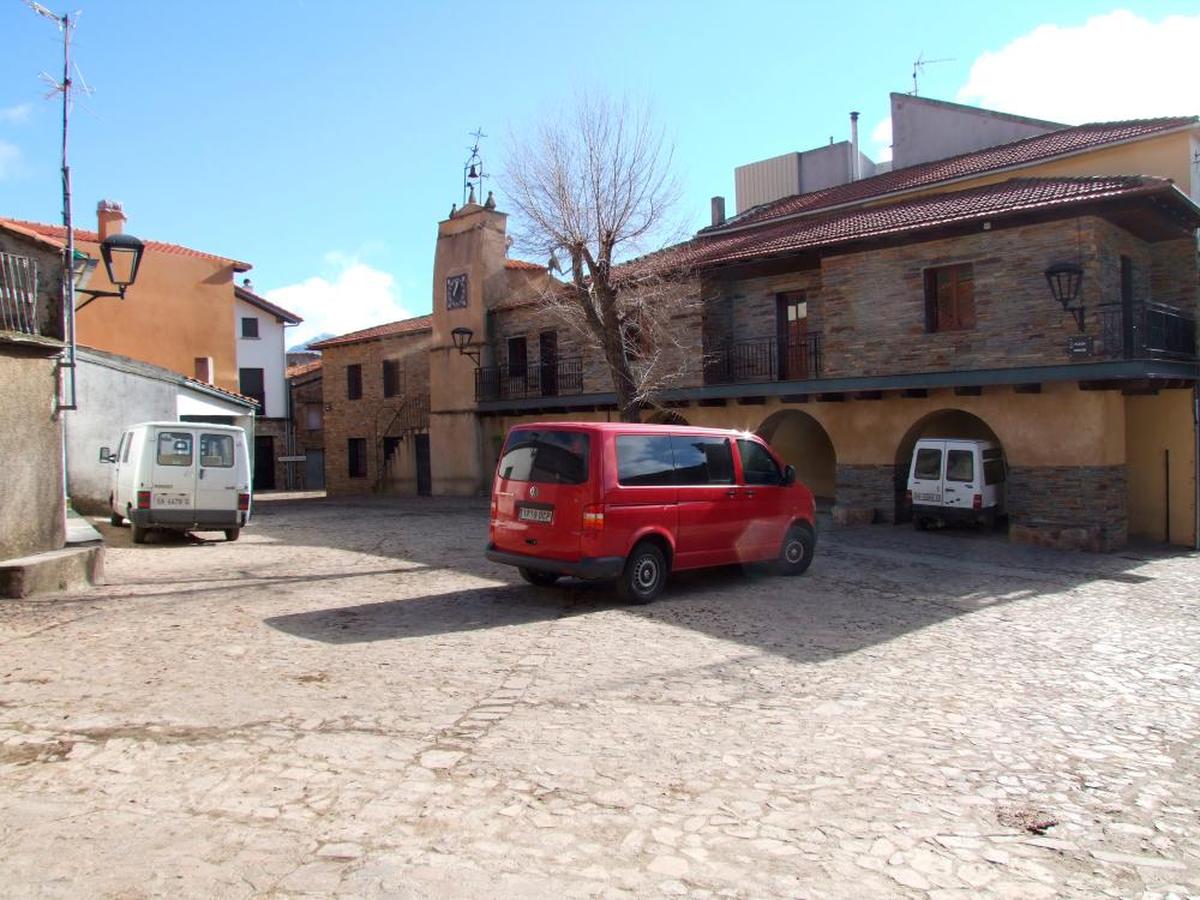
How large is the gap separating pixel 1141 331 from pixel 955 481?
3.98m

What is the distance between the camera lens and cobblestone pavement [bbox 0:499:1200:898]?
11.7ft

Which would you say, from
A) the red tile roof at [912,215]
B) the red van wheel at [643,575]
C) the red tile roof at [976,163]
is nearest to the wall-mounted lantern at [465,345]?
the red tile roof at [912,215]

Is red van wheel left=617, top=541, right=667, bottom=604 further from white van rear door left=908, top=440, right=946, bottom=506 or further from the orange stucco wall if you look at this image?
the orange stucco wall

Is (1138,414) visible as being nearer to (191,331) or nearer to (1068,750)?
(1068,750)

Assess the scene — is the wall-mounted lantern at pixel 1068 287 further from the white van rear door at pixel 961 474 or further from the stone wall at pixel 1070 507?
the white van rear door at pixel 961 474

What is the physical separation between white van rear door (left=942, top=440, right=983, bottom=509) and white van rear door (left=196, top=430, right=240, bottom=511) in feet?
41.6

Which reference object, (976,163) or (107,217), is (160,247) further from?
(976,163)

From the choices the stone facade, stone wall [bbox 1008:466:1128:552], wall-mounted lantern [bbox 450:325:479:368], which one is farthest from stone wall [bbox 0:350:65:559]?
the stone facade

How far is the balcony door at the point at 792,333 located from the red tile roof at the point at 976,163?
3725mm

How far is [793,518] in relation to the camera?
1096 cm

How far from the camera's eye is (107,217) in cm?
2480

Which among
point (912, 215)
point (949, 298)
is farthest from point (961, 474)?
point (912, 215)

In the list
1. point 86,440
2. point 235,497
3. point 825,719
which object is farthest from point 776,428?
point 825,719

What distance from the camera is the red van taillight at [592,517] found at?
336 inches
